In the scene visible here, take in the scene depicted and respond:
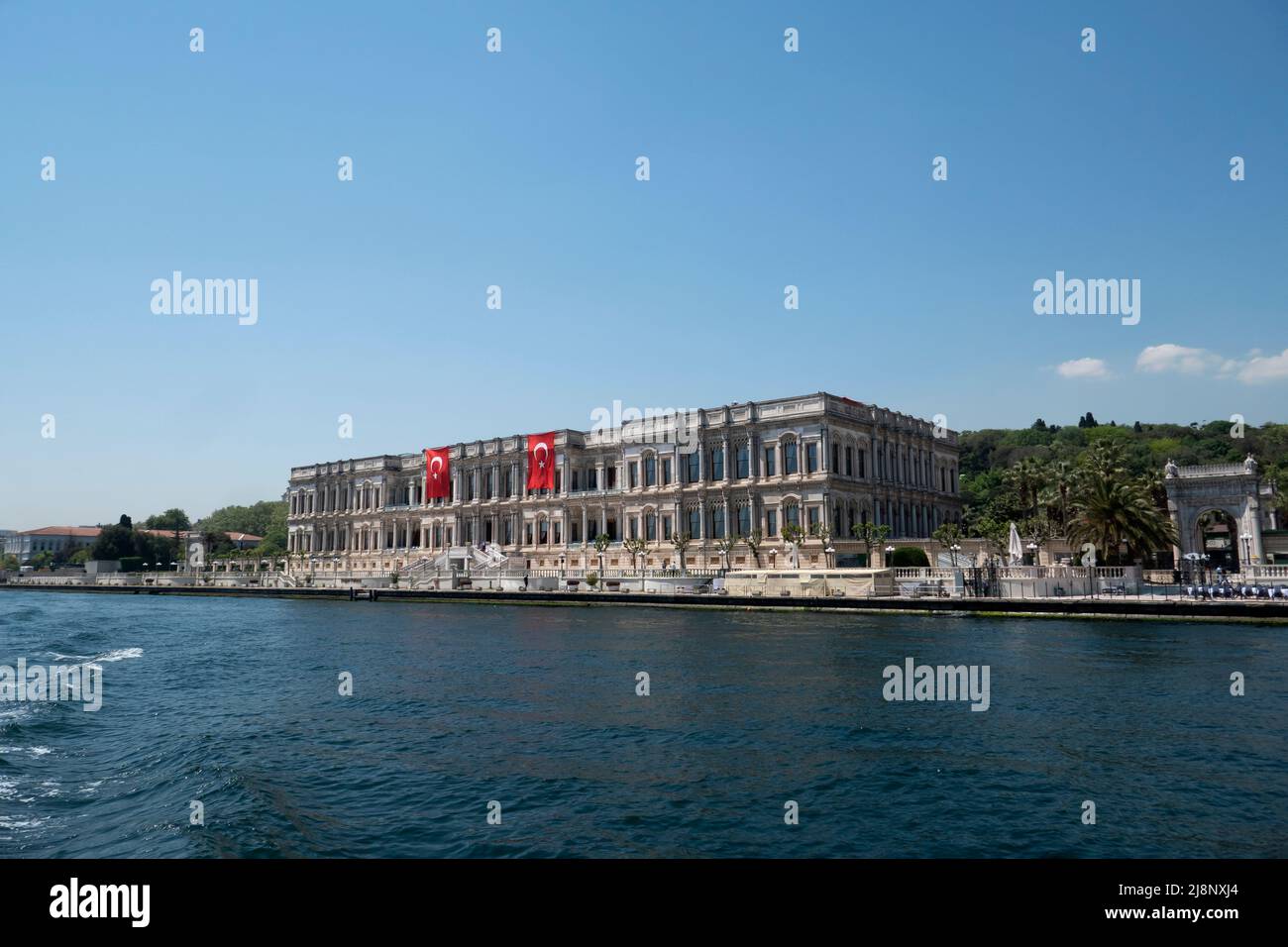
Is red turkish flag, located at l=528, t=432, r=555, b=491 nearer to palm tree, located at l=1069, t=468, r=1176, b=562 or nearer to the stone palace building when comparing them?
the stone palace building

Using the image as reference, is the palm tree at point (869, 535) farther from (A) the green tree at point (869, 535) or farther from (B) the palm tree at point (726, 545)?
(B) the palm tree at point (726, 545)

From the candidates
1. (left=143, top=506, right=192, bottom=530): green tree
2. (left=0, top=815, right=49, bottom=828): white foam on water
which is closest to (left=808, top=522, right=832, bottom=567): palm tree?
(left=0, top=815, right=49, bottom=828): white foam on water

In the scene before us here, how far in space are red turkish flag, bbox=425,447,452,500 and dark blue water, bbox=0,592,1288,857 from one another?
218 ft

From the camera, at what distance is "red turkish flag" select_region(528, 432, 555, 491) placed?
87.6 meters

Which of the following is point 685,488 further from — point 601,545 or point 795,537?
point 795,537

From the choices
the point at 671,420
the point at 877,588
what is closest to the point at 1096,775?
the point at 877,588

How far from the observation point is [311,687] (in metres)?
24.8

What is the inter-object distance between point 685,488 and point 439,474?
34.5m

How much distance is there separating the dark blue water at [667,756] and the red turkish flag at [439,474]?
66367 mm

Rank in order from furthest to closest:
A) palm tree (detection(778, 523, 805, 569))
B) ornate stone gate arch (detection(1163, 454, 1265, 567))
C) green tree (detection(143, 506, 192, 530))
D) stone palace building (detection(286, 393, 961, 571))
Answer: green tree (detection(143, 506, 192, 530)), stone palace building (detection(286, 393, 961, 571)), palm tree (detection(778, 523, 805, 569)), ornate stone gate arch (detection(1163, 454, 1265, 567))

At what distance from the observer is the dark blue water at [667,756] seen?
11.7 m

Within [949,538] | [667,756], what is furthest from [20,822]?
[949,538]
